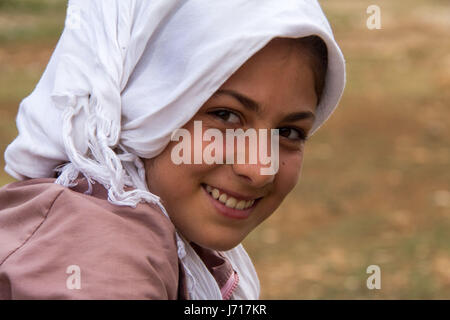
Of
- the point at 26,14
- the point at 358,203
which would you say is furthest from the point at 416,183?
the point at 26,14

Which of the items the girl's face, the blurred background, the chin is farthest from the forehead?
the blurred background

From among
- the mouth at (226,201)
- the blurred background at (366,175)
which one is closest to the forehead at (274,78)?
the mouth at (226,201)

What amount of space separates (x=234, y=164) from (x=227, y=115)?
5.8 inches

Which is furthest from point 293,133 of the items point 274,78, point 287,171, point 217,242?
point 217,242

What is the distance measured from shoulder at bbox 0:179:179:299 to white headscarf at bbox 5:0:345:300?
0.11 m

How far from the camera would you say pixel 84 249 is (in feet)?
5.47

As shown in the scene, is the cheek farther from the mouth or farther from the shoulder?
the shoulder

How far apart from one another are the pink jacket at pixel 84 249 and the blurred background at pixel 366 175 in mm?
3807

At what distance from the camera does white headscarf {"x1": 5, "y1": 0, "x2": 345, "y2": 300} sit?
196cm

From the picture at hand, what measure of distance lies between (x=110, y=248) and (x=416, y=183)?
654cm

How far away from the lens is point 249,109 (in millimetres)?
2018

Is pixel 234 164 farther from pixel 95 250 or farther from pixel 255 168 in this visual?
pixel 95 250

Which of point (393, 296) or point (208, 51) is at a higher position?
point (208, 51)

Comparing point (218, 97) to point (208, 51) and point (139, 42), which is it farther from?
point (139, 42)
